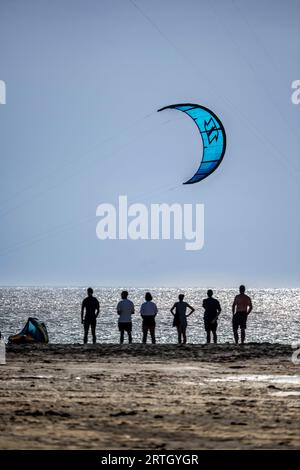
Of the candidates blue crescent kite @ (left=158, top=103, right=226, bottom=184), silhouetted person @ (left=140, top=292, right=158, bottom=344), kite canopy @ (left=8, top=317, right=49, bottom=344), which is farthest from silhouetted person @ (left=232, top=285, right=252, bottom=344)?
kite canopy @ (left=8, top=317, right=49, bottom=344)

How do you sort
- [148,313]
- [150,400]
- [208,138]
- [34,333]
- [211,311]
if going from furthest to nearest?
[208,138]
[34,333]
[211,311]
[148,313]
[150,400]

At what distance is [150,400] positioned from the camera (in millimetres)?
10406

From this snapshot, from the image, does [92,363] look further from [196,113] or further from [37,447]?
[196,113]

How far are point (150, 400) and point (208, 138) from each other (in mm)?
14995

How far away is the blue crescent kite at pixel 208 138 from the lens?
23697 millimetres

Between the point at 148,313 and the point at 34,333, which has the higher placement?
the point at 148,313

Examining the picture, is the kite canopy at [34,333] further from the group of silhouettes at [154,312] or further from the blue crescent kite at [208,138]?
the blue crescent kite at [208,138]

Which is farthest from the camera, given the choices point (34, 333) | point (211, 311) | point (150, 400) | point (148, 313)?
point (34, 333)

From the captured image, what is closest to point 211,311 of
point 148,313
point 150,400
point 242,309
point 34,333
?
point 242,309

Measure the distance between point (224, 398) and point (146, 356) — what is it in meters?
6.29

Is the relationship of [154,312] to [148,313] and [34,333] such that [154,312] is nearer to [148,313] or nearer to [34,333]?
[148,313]

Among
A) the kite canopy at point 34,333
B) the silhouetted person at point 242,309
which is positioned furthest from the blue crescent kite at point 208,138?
the kite canopy at point 34,333

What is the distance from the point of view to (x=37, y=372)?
44.9 ft
